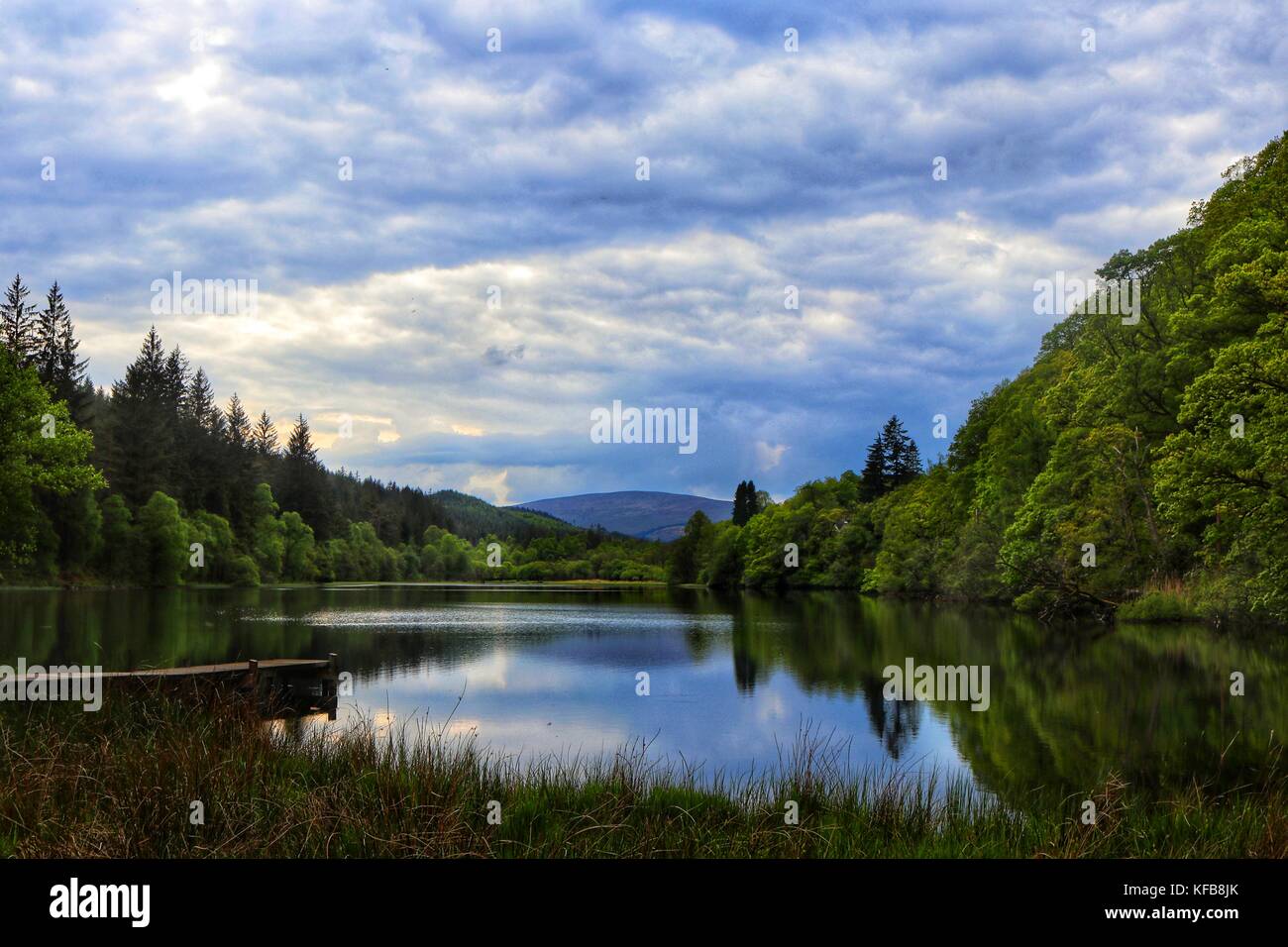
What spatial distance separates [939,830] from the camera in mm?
10219

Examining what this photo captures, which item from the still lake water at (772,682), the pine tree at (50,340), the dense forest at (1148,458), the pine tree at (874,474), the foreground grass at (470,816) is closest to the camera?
the foreground grass at (470,816)

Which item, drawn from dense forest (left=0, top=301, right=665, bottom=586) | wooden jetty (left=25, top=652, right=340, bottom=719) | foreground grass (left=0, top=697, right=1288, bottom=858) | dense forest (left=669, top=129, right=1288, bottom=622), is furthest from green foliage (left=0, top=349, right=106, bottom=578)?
dense forest (left=669, top=129, right=1288, bottom=622)

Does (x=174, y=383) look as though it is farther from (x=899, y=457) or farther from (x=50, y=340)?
(x=899, y=457)

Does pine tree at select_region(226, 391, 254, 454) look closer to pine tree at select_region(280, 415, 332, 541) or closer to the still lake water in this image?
pine tree at select_region(280, 415, 332, 541)

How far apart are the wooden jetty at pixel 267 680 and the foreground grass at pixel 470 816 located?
712cm

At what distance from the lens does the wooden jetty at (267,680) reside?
18312 mm

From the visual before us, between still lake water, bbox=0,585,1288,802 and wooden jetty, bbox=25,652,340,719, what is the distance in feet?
3.94

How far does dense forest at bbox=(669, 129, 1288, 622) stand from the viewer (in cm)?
2411

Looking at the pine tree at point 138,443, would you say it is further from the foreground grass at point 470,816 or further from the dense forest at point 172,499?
the foreground grass at point 470,816

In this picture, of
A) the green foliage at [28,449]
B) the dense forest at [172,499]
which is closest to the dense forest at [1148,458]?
the dense forest at [172,499]

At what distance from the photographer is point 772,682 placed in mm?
27688
